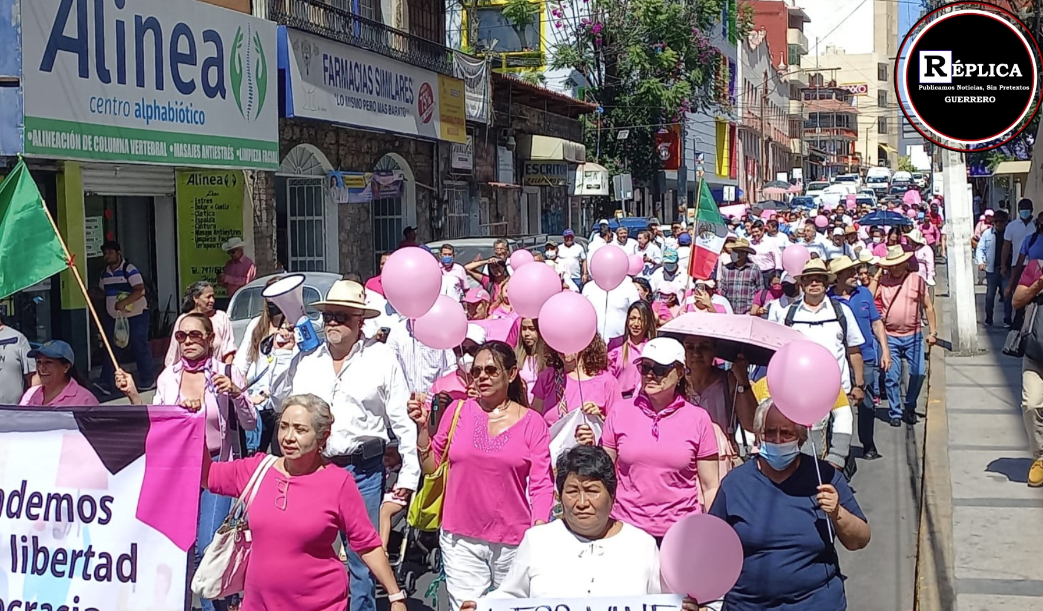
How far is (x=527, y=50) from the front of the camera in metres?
39.1

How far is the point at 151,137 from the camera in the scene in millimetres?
13375

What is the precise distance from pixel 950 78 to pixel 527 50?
2630cm

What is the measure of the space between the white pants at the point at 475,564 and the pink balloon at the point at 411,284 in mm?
2167

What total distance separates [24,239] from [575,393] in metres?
2.91

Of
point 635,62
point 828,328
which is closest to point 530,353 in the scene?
point 828,328

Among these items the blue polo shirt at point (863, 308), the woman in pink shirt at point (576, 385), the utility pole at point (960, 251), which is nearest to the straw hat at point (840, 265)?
the blue polo shirt at point (863, 308)

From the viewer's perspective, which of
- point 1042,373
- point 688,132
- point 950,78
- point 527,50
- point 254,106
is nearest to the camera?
point 1042,373

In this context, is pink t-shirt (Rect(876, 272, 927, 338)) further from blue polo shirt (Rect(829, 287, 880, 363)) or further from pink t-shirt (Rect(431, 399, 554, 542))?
pink t-shirt (Rect(431, 399, 554, 542))

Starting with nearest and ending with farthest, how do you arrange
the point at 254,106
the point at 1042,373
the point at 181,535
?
the point at 181,535 < the point at 1042,373 < the point at 254,106

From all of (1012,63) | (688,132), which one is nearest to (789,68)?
(688,132)

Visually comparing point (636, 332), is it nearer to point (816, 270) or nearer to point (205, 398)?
point (816, 270)

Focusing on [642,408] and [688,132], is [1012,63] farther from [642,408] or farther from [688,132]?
[688,132]

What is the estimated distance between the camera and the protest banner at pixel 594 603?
3.88 metres

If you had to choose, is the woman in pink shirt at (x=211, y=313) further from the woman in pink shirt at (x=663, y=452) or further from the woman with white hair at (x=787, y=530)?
the woman with white hair at (x=787, y=530)
